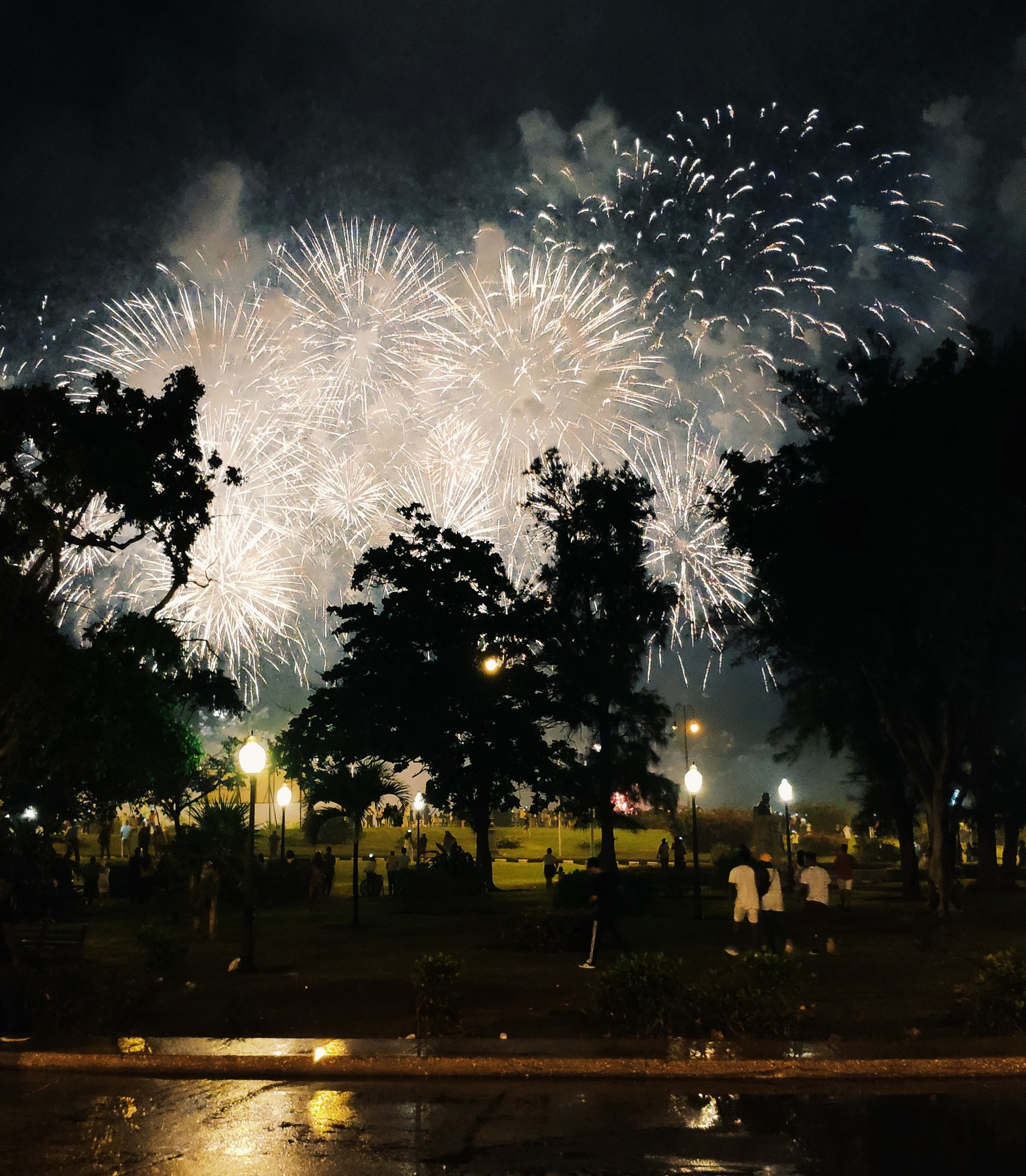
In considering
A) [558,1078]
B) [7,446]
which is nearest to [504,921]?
[558,1078]

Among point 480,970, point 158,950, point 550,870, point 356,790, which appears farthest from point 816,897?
point 550,870

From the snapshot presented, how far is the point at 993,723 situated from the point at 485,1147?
103 ft

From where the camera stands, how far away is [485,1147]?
783cm

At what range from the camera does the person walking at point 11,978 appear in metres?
11.4

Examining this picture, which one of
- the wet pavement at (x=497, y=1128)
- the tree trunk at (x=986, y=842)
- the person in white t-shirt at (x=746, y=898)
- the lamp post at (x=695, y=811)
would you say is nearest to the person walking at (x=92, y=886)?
the lamp post at (x=695, y=811)

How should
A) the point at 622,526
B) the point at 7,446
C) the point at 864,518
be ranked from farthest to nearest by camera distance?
the point at 622,526 < the point at 864,518 < the point at 7,446

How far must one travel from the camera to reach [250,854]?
1684cm

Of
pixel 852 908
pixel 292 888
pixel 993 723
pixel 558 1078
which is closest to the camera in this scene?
pixel 558 1078

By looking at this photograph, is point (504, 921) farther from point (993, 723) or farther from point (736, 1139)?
point (993, 723)

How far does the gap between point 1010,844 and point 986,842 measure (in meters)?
6.09

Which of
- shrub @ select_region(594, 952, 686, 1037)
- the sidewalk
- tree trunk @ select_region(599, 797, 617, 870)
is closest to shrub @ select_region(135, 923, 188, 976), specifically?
the sidewalk

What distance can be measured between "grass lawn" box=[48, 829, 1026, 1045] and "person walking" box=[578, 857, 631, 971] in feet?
1.51

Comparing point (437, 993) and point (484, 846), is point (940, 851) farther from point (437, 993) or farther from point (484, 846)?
point (437, 993)

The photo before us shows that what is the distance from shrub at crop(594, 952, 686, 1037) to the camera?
1136 cm
